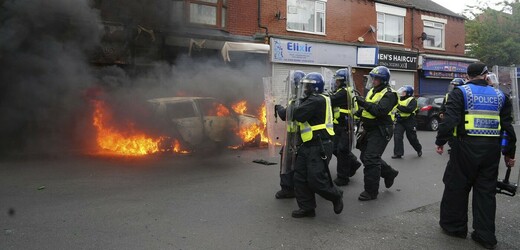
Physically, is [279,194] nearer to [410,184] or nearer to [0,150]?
[410,184]

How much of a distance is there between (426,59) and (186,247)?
1839 centimetres

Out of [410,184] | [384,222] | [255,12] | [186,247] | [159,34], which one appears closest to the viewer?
[186,247]

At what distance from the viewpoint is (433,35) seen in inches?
784

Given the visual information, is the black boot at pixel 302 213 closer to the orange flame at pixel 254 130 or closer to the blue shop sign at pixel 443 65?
the orange flame at pixel 254 130

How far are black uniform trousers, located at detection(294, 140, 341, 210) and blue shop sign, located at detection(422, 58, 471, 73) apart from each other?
16.8 meters

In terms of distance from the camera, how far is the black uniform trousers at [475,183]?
12.0ft

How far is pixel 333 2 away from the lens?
16.3m

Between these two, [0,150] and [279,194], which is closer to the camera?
[279,194]

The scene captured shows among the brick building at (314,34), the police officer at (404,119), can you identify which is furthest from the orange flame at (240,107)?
the police officer at (404,119)

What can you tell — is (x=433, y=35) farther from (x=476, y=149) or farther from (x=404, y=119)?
(x=476, y=149)

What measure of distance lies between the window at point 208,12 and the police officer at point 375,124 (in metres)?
7.64

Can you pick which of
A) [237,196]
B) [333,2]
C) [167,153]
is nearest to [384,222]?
[237,196]

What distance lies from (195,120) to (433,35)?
596 inches

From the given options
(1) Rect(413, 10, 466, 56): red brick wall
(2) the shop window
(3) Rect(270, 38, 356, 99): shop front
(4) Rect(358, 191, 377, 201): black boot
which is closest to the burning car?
(4) Rect(358, 191, 377, 201): black boot
